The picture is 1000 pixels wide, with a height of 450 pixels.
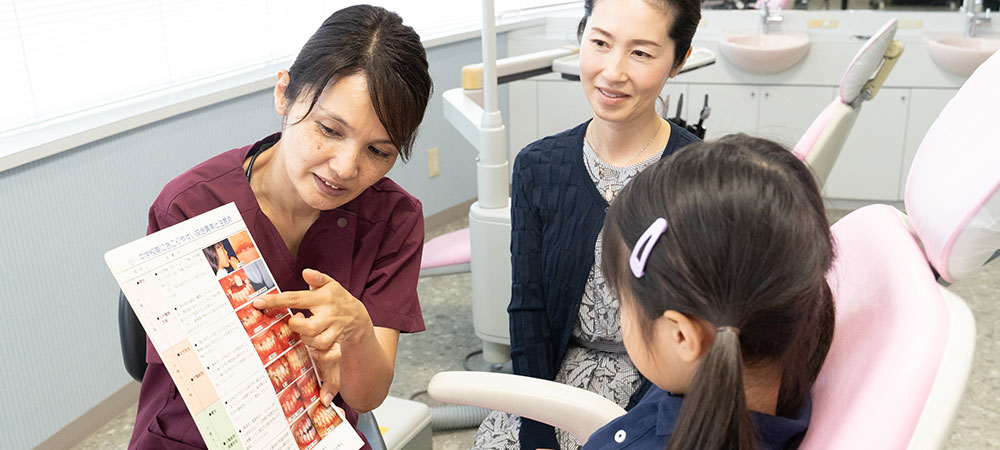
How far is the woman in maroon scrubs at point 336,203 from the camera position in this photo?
3.86 feet

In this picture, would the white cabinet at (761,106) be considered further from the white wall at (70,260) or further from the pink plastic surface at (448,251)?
the white wall at (70,260)

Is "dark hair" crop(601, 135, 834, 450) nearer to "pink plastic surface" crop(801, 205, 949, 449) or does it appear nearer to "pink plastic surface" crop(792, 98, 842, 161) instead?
"pink plastic surface" crop(801, 205, 949, 449)

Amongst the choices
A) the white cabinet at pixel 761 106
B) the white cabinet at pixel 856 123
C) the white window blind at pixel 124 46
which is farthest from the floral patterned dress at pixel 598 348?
the white cabinet at pixel 761 106

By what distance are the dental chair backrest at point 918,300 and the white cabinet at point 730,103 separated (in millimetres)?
3459

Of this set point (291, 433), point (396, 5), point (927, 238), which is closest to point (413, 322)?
point (291, 433)

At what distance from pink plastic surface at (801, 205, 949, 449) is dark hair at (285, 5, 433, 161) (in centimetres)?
60

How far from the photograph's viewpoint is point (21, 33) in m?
2.31

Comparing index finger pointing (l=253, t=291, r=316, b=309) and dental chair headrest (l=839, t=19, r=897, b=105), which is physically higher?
dental chair headrest (l=839, t=19, r=897, b=105)

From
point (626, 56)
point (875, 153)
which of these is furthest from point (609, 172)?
point (875, 153)

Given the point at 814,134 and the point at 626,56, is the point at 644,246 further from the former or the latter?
the point at 814,134

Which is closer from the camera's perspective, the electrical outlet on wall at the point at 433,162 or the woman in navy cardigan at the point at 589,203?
the woman in navy cardigan at the point at 589,203

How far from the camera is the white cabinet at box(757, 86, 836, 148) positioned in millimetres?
4168

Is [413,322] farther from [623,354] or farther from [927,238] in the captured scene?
[927,238]

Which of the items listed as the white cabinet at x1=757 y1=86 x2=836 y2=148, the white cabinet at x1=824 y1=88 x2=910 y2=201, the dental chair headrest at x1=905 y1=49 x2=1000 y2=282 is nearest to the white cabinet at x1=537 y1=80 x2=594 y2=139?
the white cabinet at x1=757 y1=86 x2=836 y2=148
